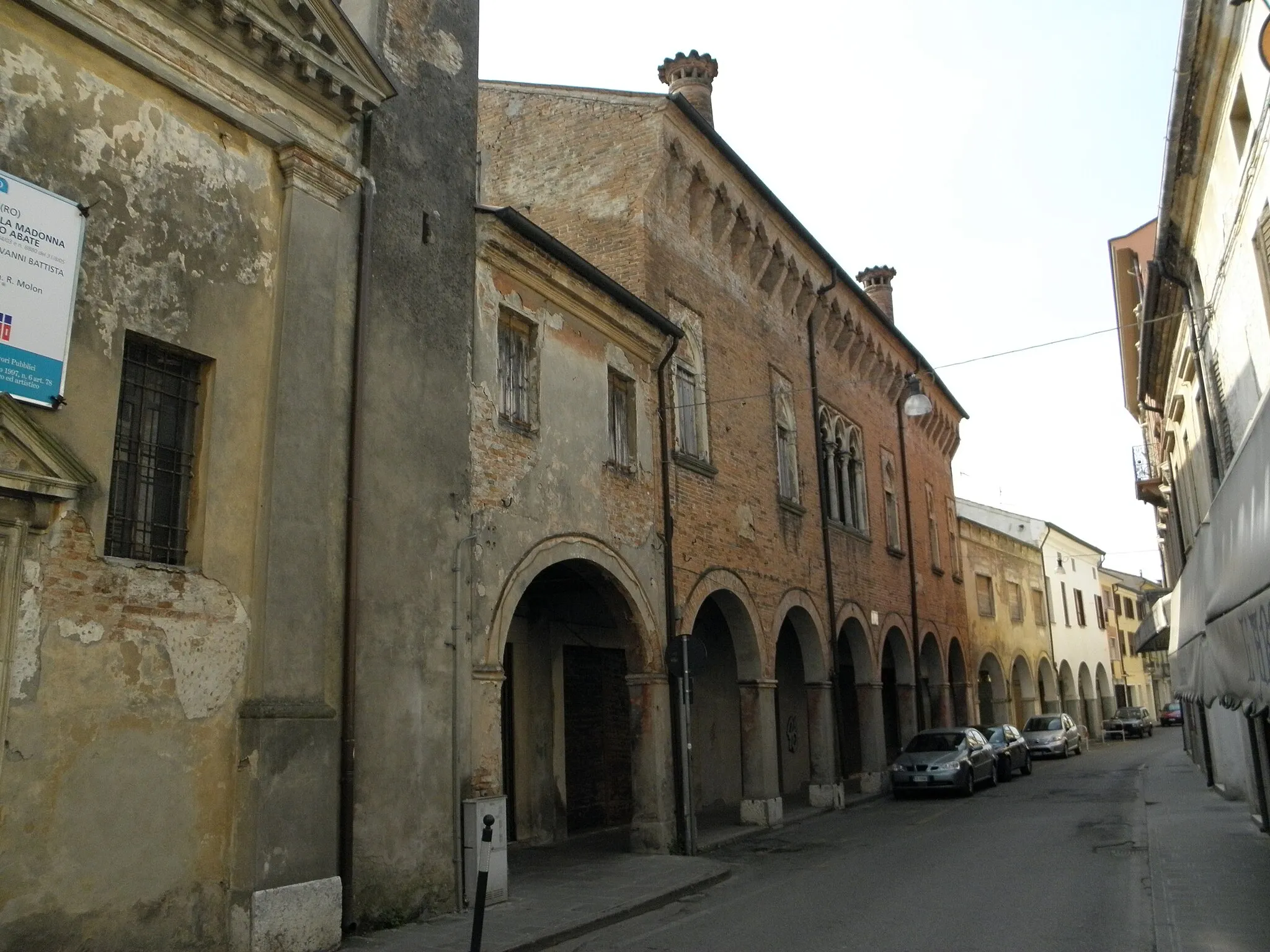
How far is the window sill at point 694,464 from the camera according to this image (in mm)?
15461

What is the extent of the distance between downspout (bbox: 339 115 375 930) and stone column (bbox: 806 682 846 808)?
40.7 ft

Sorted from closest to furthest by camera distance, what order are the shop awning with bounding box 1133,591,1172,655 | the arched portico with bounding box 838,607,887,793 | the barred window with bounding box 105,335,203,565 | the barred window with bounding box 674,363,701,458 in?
the barred window with bounding box 105,335,203,565, the barred window with bounding box 674,363,701,458, the shop awning with bounding box 1133,591,1172,655, the arched portico with bounding box 838,607,887,793

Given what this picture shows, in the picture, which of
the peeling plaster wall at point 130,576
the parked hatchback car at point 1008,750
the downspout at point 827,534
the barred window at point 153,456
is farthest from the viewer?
the parked hatchback car at point 1008,750

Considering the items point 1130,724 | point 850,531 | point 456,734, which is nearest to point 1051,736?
point 1130,724

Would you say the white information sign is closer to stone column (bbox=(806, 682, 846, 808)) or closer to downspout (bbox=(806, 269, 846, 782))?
stone column (bbox=(806, 682, 846, 808))

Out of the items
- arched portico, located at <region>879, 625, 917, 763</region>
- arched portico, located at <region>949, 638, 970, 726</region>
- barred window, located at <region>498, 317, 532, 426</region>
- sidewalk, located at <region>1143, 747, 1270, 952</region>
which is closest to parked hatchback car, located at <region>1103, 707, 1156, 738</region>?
arched portico, located at <region>949, 638, 970, 726</region>

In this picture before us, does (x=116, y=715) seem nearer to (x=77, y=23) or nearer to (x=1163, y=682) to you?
(x=77, y=23)

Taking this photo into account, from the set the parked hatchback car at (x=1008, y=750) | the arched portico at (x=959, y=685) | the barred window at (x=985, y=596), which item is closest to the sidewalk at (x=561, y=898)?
the parked hatchback car at (x=1008, y=750)

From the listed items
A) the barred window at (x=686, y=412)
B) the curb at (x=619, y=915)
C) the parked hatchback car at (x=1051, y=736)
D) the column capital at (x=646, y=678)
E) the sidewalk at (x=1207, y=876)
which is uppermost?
the barred window at (x=686, y=412)

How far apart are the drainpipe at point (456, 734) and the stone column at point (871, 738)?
47.1ft

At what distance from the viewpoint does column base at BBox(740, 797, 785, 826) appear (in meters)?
17.1

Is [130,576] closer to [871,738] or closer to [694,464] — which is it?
[694,464]

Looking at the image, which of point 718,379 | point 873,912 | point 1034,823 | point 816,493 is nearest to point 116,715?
point 873,912

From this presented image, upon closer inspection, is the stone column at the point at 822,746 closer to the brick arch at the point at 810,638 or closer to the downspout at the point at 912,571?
the brick arch at the point at 810,638
